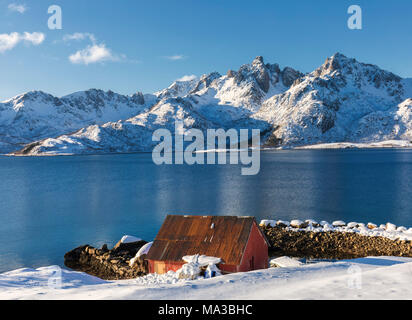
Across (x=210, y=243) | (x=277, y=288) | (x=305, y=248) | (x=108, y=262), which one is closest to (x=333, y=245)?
(x=305, y=248)

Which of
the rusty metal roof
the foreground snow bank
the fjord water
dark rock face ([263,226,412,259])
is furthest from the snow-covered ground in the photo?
the fjord water

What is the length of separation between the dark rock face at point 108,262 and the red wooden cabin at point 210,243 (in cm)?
460

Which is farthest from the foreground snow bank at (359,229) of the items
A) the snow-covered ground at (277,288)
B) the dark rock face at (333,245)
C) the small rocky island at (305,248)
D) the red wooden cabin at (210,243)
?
the snow-covered ground at (277,288)

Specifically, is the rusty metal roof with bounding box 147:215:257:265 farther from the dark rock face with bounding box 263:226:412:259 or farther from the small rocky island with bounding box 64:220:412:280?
the dark rock face with bounding box 263:226:412:259

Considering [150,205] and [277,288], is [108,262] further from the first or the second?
[150,205]

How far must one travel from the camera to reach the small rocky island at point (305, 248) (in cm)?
2968

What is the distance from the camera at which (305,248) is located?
33688 millimetres

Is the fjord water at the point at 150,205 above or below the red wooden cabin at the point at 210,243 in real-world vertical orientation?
below

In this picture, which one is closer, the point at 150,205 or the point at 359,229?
the point at 359,229

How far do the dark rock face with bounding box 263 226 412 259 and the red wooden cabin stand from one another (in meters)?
9.73

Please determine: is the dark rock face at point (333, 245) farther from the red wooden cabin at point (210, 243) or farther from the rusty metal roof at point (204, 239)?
the rusty metal roof at point (204, 239)

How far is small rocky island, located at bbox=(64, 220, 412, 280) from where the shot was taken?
29681mm

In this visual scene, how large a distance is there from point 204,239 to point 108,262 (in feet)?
39.0
